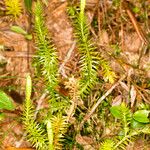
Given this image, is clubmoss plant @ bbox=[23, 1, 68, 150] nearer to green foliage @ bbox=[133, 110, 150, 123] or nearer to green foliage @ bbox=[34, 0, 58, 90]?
green foliage @ bbox=[34, 0, 58, 90]

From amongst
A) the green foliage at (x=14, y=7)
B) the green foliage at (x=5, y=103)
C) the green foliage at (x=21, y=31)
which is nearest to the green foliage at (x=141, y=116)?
the green foliage at (x=5, y=103)

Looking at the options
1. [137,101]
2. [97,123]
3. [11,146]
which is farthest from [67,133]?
[137,101]

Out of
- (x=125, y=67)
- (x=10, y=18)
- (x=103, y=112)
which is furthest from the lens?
(x=10, y=18)

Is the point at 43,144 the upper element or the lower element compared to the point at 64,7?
lower

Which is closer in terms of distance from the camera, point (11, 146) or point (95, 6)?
point (11, 146)

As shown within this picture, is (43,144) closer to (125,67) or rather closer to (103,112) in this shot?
(103,112)

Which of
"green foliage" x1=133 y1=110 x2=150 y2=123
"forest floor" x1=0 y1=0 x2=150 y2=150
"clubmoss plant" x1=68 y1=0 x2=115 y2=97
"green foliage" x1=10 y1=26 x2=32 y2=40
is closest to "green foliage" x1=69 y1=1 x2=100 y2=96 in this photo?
"clubmoss plant" x1=68 y1=0 x2=115 y2=97
